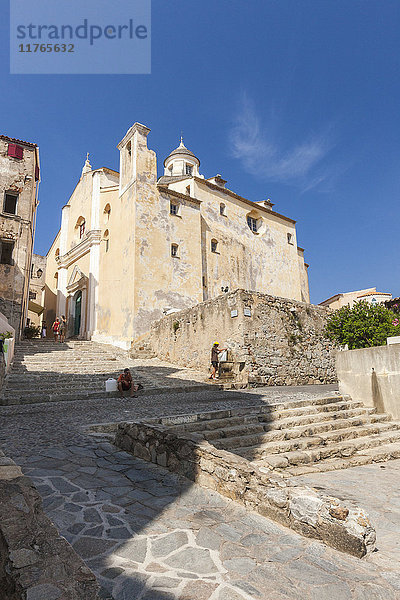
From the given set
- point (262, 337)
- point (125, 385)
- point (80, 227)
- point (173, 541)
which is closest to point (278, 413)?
point (125, 385)

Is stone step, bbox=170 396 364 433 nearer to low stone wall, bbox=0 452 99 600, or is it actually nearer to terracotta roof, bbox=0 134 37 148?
low stone wall, bbox=0 452 99 600

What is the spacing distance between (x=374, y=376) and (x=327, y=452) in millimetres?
3240

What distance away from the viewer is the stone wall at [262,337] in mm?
12672

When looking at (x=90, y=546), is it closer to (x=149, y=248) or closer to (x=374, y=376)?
(x=374, y=376)

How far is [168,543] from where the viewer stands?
2.63 m

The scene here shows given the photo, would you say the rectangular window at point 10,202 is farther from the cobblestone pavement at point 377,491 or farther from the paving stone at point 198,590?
the paving stone at point 198,590

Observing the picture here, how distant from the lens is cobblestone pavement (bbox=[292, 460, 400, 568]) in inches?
116

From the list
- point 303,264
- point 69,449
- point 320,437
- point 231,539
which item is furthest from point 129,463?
point 303,264

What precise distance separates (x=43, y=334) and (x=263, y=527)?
2391 cm

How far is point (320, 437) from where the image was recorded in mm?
6258

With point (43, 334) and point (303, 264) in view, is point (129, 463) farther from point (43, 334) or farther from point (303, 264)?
point (303, 264)

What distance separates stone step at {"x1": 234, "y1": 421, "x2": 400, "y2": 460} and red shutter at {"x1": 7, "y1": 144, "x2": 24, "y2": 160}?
21.1 metres

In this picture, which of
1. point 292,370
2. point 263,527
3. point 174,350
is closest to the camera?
point 263,527

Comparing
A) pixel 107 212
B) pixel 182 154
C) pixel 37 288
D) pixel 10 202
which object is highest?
pixel 182 154
